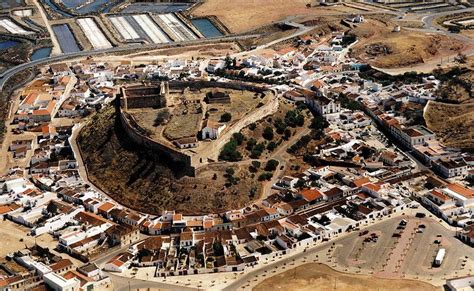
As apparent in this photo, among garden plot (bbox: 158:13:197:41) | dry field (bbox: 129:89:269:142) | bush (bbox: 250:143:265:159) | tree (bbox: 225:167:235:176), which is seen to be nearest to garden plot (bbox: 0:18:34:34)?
garden plot (bbox: 158:13:197:41)

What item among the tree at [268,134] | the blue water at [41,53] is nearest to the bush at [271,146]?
the tree at [268,134]

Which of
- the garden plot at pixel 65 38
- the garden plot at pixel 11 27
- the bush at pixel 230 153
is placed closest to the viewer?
the bush at pixel 230 153

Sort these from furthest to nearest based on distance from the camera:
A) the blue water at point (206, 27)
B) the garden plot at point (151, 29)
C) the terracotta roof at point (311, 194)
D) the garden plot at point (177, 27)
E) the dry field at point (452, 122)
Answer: the blue water at point (206, 27)
the garden plot at point (177, 27)
the garden plot at point (151, 29)
the dry field at point (452, 122)
the terracotta roof at point (311, 194)

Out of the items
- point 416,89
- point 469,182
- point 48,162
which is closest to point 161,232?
point 48,162

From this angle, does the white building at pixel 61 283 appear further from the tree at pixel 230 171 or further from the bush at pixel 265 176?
the bush at pixel 265 176

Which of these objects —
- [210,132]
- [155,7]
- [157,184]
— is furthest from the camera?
[155,7]

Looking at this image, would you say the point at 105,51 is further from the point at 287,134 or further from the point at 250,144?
the point at 250,144

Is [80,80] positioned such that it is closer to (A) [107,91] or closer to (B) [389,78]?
(A) [107,91]

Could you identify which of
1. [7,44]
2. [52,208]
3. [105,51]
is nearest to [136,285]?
[52,208]
